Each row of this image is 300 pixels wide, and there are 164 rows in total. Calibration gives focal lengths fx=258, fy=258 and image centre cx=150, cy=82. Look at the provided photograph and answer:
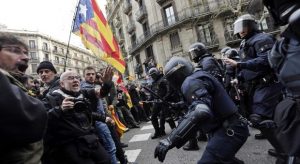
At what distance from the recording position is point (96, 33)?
581 centimetres

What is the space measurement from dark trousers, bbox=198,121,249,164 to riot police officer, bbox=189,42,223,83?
1534 millimetres

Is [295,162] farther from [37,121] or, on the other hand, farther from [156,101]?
[156,101]

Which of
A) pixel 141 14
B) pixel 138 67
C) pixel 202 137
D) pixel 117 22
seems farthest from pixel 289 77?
pixel 117 22

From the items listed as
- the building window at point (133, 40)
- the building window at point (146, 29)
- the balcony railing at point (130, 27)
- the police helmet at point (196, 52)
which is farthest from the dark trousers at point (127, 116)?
the building window at point (133, 40)

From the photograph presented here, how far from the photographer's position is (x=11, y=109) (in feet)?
3.93

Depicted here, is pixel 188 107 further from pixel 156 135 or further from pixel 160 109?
pixel 160 109

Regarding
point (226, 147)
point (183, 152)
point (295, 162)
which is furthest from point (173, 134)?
point (183, 152)

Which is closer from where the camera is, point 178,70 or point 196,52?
point 178,70

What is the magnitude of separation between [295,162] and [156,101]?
492 centimetres

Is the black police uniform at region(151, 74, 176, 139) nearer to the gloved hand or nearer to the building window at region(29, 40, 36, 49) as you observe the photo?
the gloved hand

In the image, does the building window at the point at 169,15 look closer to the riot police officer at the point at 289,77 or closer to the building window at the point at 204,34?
the building window at the point at 204,34

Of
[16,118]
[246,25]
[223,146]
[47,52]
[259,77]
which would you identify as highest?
[47,52]

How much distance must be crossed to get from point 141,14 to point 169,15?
3.89m

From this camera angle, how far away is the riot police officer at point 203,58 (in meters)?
3.87
